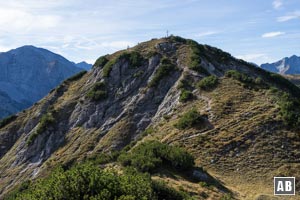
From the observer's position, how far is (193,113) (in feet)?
181

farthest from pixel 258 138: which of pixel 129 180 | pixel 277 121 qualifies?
pixel 129 180

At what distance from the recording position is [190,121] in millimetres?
53500

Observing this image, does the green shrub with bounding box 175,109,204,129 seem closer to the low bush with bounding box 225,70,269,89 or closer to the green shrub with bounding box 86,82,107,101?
the low bush with bounding box 225,70,269,89

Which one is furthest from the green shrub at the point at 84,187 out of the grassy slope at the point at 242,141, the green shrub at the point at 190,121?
the green shrub at the point at 190,121

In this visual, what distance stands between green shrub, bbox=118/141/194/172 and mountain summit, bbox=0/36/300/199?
108 millimetres

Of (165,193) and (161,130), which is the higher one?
(161,130)

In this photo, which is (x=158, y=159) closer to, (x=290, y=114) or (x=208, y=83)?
(x=290, y=114)

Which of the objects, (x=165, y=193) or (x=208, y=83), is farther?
(x=208, y=83)

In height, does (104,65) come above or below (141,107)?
above

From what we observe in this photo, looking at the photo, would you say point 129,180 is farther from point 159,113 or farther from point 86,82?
point 86,82

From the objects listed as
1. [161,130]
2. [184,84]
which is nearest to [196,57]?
[184,84]

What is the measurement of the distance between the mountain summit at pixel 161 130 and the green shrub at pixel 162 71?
0.19 m

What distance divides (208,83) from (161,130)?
13.5m

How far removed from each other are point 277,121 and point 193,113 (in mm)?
11396
